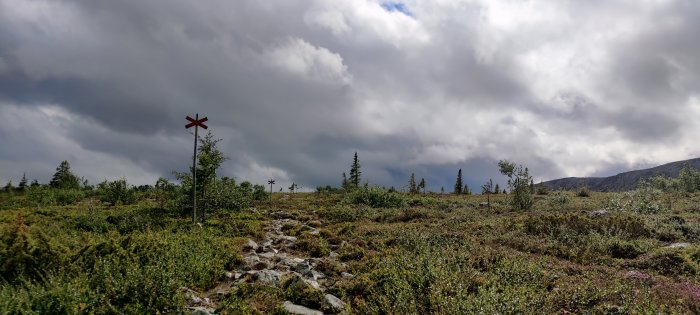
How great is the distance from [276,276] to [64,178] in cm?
7676

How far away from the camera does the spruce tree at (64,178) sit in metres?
64.9

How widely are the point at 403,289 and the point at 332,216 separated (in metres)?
21.1

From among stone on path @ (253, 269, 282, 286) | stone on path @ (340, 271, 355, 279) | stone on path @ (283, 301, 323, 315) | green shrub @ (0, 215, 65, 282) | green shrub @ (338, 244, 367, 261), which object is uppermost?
green shrub @ (0, 215, 65, 282)

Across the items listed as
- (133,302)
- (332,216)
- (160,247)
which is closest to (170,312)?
(133,302)

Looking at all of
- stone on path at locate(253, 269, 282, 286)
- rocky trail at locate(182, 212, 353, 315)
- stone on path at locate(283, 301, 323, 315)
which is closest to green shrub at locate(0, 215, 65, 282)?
rocky trail at locate(182, 212, 353, 315)

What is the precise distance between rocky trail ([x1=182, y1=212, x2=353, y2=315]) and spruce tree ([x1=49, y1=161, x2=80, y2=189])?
199 ft

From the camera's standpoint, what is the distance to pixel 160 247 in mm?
12852

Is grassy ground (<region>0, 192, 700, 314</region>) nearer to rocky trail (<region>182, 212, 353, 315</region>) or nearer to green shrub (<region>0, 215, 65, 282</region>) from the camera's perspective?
green shrub (<region>0, 215, 65, 282</region>)

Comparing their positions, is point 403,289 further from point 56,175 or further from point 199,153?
point 56,175

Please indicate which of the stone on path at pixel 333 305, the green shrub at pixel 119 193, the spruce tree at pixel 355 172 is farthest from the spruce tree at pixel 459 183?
the stone on path at pixel 333 305

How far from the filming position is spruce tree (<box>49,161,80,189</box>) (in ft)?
213

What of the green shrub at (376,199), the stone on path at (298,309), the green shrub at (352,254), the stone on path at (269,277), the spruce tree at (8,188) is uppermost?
the spruce tree at (8,188)

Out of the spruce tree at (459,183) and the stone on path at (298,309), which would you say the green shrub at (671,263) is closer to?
the stone on path at (298,309)

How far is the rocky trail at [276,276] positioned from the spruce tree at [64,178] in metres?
60.8
